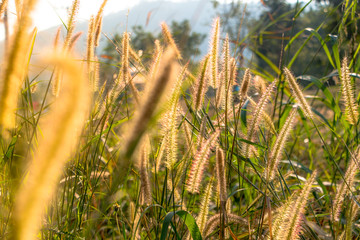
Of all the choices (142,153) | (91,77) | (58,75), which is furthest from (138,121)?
(91,77)

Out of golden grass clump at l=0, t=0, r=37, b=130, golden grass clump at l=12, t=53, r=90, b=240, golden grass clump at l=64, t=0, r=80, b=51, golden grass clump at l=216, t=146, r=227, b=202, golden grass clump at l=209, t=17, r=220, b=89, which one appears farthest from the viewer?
golden grass clump at l=209, t=17, r=220, b=89

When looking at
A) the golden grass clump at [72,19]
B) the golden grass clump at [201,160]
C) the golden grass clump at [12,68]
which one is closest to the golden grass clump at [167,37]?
the golden grass clump at [72,19]

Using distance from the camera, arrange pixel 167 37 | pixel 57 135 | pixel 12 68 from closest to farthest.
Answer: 1. pixel 57 135
2. pixel 12 68
3. pixel 167 37

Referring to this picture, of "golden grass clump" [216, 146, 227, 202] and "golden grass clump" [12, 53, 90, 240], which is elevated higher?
"golden grass clump" [12, 53, 90, 240]

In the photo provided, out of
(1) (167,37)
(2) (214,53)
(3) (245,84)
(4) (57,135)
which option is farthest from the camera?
(1) (167,37)

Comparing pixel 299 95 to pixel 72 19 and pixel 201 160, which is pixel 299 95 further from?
pixel 72 19

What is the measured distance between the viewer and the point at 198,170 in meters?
1.11

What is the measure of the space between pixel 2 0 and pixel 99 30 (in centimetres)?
44

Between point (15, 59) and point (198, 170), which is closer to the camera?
point (15, 59)

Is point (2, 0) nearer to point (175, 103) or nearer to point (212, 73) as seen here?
point (175, 103)

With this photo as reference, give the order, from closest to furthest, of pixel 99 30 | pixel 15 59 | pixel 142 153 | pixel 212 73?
1. pixel 15 59
2. pixel 142 153
3. pixel 212 73
4. pixel 99 30

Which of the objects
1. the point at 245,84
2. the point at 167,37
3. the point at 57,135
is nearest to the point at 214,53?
the point at 245,84

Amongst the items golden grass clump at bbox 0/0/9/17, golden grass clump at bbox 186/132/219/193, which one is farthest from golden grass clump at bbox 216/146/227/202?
golden grass clump at bbox 0/0/9/17

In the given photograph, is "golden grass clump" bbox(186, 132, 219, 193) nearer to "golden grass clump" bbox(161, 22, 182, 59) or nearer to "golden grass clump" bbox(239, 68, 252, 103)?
"golden grass clump" bbox(239, 68, 252, 103)
